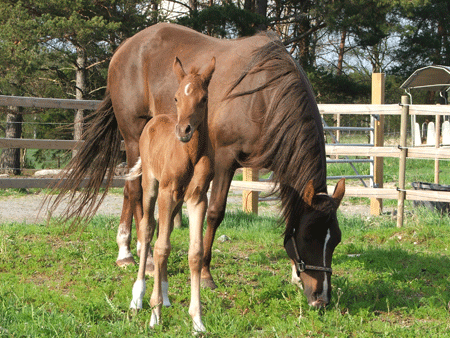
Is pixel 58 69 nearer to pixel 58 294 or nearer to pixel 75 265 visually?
pixel 75 265

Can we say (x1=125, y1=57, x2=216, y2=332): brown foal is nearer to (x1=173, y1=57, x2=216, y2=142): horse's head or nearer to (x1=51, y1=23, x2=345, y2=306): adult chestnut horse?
(x1=173, y1=57, x2=216, y2=142): horse's head

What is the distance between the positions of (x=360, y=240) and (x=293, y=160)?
2834 mm

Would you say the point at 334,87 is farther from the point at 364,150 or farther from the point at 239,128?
the point at 239,128

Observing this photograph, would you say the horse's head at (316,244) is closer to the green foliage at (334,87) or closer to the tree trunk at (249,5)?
the green foliage at (334,87)

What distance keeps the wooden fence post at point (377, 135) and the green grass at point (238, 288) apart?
7.05 ft

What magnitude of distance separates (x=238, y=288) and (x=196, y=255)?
50.3 inches

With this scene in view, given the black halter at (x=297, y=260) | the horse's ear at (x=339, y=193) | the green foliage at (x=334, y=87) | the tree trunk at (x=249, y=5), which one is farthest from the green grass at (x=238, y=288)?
the tree trunk at (x=249, y=5)

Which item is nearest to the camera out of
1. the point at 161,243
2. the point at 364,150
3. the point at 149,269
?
the point at 161,243

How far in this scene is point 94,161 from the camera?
5.22m

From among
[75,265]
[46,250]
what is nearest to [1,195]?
[46,250]

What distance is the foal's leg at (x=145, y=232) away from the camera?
10.0 feet

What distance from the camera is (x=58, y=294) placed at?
3.47m

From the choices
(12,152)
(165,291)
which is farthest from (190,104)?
(12,152)

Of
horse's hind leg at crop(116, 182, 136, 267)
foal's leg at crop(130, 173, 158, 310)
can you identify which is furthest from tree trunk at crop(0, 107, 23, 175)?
foal's leg at crop(130, 173, 158, 310)
